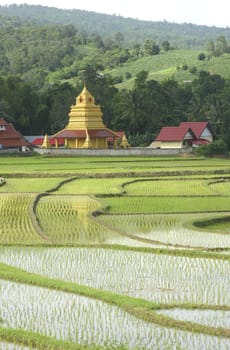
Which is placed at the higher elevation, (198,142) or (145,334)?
(145,334)

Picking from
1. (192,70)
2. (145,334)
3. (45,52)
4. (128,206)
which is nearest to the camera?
(145,334)

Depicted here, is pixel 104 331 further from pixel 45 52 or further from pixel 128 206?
pixel 45 52

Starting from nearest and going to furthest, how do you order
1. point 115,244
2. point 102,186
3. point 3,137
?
1. point 115,244
2. point 102,186
3. point 3,137

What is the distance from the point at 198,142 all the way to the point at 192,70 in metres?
42.5

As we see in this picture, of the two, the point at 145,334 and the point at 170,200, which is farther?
the point at 170,200

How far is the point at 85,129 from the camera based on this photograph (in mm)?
60562

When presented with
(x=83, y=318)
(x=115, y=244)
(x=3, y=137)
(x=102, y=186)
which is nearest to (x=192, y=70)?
(x=3, y=137)

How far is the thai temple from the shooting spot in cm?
5962

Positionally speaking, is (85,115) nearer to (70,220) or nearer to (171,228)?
(70,220)

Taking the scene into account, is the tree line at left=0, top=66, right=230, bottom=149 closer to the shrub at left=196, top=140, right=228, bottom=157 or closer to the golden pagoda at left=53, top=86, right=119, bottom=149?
the golden pagoda at left=53, top=86, right=119, bottom=149

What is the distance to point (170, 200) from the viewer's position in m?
26.9

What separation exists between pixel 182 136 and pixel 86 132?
7.09m

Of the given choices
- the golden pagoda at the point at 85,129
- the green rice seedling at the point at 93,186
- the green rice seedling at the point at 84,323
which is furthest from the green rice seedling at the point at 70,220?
the golden pagoda at the point at 85,129

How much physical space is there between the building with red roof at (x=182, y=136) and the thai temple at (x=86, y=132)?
2655 mm
